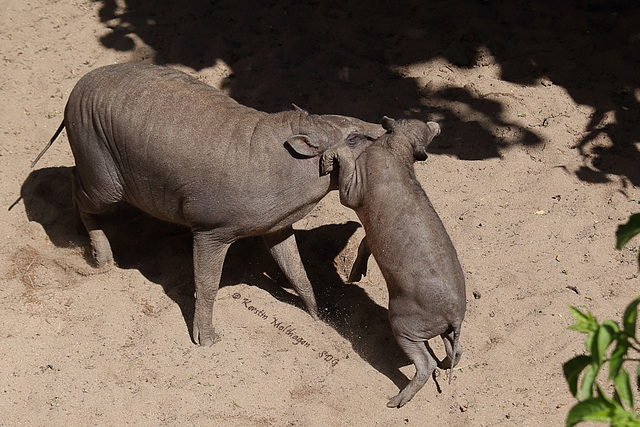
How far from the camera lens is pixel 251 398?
3.98 metres

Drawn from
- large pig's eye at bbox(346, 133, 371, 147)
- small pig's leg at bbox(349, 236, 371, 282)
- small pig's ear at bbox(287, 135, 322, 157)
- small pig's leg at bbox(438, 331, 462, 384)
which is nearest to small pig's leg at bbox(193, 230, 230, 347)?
small pig's ear at bbox(287, 135, 322, 157)

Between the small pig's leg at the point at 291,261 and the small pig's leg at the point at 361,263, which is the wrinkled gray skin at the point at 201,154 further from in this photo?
the small pig's leg at the point at 361,263

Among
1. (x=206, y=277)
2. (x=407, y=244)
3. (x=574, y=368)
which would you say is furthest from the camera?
(x=206, y=277)

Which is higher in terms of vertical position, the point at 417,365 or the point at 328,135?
the point at 328,135

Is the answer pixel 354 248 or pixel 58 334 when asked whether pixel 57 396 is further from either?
pixel 354 248

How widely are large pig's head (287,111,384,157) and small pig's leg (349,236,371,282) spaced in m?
0.70

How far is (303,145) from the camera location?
396cm

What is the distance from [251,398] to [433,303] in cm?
122

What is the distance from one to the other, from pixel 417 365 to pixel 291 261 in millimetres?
1147

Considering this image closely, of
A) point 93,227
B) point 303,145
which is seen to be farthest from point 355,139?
point 93,227

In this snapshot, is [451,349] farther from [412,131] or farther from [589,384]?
[589,384]

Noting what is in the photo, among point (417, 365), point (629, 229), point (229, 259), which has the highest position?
point (629, 229)

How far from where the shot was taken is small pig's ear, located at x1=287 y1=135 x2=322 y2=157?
3932 millimetres

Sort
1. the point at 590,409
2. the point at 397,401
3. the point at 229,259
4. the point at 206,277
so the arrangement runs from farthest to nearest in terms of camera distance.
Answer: the point at 229,259 → the point at 206,277 → the point at 397,401 → the point at 590,409
